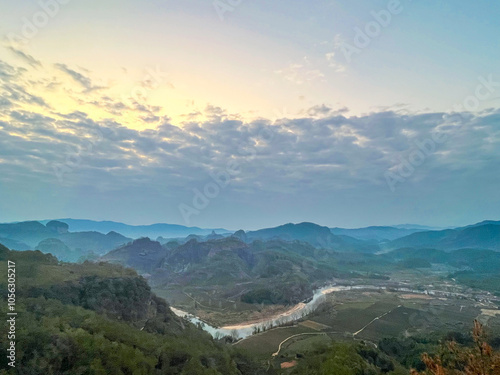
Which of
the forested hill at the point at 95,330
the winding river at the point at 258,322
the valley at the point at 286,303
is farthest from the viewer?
the winding river at the point at 258,322

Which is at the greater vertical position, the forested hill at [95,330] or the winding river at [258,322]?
the forested hill at [95,330]

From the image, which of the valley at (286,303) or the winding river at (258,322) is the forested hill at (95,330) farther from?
the winding river at (258,322)

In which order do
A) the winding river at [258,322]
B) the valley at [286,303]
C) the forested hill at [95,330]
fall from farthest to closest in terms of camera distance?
the winding river at [258,322]
the valley at [286,303]
the forested hill at [95,330]

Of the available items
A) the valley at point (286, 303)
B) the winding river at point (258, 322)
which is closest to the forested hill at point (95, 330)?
the valley at point (286, 303)

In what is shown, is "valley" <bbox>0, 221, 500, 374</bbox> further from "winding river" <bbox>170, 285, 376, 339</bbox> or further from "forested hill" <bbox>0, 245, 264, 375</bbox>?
"forested hill" <bbox>0, 245, 264, 375</bbox>

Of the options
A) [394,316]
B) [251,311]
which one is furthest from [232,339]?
[394,316]

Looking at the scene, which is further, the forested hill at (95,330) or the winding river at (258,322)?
the winding river at (258,322)

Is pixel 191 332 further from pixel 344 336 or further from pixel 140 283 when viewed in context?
pixel 344 336

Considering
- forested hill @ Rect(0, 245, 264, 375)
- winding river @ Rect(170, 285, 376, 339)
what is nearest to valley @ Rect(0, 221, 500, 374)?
winding river @ Rect(170, 285, 376, 339)

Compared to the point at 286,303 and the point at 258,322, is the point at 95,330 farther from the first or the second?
the point at 286,303
